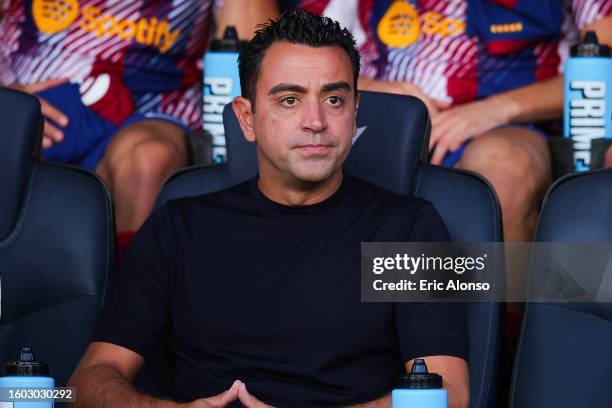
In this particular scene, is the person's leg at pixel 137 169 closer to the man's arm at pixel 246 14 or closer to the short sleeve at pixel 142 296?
the man's arm at pixel 246 14

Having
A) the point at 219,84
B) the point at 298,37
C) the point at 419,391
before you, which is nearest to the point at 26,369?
the point at 419,391

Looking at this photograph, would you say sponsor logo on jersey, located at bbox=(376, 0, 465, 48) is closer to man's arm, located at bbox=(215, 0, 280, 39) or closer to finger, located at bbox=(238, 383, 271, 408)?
man's arm, located at bbox=(215, 0, 280, 39)

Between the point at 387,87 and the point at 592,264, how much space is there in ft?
3.97

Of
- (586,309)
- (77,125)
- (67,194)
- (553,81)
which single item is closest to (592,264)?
(586,309)

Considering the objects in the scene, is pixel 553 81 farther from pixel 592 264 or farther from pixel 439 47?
pixel 592 264

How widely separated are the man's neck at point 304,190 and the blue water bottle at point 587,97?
2.90 feet

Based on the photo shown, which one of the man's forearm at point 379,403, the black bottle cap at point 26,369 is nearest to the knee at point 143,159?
the man's forearm at point 379,403

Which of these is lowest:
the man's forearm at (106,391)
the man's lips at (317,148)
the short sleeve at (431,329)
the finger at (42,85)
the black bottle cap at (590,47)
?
the man's forearm at (106,391)

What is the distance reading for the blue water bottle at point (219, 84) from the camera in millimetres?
3037

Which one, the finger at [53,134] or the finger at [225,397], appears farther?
the finger at [53,134]

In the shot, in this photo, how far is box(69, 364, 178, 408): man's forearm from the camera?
6.69 ft

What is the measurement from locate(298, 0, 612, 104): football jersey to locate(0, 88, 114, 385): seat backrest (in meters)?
1.18

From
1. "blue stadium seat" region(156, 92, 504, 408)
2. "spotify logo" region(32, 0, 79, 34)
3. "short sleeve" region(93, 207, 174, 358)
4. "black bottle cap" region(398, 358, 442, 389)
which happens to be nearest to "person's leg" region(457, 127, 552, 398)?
"blue stadium seat" region(156, 92, 504, 408)

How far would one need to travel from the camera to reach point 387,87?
3289mm
